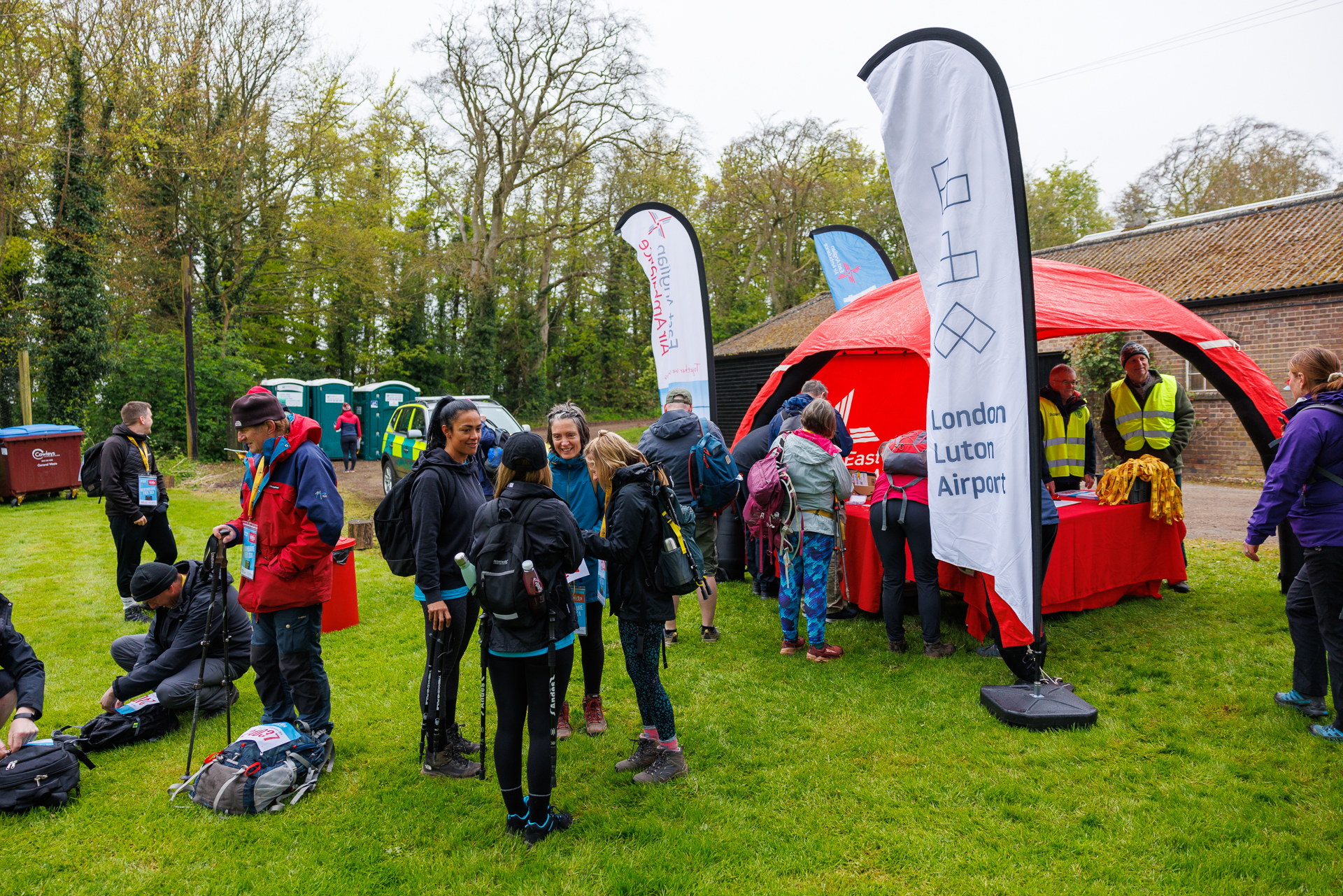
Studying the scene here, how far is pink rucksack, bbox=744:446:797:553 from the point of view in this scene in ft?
16.2

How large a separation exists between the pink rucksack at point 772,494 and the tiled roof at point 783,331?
15.2 metres

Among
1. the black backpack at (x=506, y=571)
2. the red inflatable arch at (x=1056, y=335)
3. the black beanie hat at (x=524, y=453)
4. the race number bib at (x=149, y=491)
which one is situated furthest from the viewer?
the race number bib at (x=149, y=491)

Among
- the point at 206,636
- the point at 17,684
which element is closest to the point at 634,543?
the point at 206,636

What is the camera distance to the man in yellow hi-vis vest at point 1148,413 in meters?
6.18

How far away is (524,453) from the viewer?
2887mm

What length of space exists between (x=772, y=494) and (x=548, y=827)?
2566 mm

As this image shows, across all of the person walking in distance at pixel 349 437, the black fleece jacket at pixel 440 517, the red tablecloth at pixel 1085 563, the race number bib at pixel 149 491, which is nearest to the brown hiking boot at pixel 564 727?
the black fleece jacket at pixel 440 517

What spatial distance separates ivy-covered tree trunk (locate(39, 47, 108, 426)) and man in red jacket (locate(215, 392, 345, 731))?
17.2 metres

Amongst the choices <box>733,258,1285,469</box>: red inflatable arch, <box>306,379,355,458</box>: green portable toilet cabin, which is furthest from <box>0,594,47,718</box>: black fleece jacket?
<box>306,379,355,458</box>: green portable toilet cabin

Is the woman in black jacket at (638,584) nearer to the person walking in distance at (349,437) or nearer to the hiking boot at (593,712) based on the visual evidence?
the hiking boot at (593,712)

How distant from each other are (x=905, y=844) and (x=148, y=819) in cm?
329

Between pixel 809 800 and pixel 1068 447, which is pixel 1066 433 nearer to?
pixel 1068 447

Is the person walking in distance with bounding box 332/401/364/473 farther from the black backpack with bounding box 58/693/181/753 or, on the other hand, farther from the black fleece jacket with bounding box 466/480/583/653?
the black fleece jacket with bounding box 466/480/583/653

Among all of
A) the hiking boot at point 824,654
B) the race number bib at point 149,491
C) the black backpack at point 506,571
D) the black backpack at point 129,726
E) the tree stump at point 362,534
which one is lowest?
the hiking boot at point 824,654
